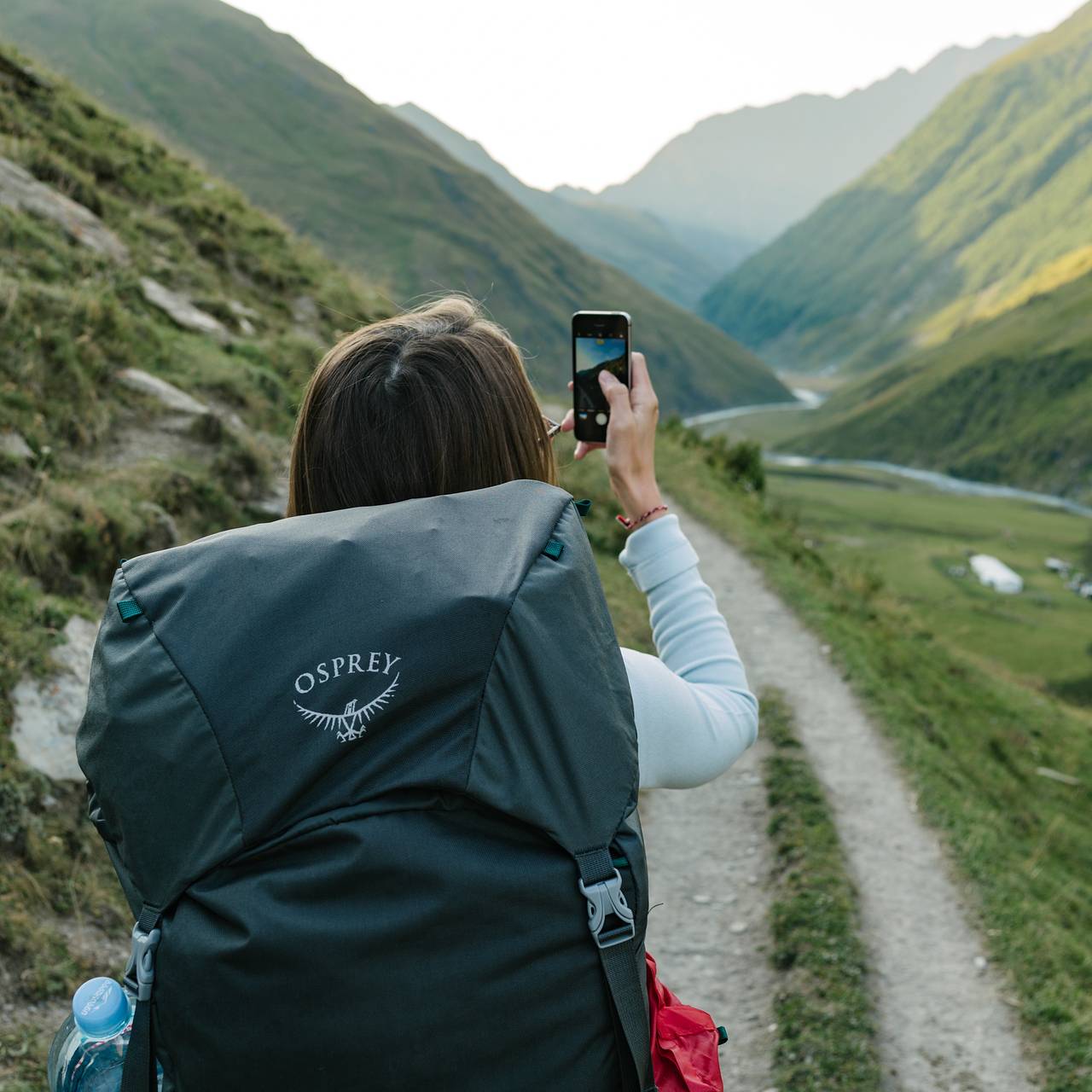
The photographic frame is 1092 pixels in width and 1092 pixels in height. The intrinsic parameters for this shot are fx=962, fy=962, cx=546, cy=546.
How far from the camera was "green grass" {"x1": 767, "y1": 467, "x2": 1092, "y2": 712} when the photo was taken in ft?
124

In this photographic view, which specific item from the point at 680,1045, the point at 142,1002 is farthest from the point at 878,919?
the point at 142,1002

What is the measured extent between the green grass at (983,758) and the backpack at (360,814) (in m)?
5.19

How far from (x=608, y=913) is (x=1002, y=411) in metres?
135

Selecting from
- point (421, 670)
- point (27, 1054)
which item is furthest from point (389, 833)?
point (27, 1054)

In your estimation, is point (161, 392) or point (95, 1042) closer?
point (95, 1042)

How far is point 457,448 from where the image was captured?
189cm

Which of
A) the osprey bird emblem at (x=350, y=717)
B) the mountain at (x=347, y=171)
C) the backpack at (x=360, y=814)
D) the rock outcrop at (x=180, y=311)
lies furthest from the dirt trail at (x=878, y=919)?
the mountain at (x=347, y=171)

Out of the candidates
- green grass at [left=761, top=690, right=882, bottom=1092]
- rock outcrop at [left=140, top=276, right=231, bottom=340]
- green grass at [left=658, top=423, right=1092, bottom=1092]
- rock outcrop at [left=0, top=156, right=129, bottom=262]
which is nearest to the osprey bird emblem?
green grass at [left=761, top=690, right=882, bottom=1092]

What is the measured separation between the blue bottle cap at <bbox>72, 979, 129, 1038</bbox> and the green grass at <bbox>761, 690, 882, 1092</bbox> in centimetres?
430

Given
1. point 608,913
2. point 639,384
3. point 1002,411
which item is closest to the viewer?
point 608,913

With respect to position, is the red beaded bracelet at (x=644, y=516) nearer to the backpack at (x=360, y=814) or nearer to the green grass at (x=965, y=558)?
the backpack at (x=360, y=814)

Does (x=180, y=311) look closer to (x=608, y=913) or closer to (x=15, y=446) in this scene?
(x=15, y=446)

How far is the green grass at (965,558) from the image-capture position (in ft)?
124

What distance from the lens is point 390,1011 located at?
1.53 m
